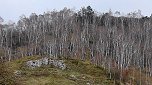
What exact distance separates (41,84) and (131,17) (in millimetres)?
87962

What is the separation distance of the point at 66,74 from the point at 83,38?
48.8m

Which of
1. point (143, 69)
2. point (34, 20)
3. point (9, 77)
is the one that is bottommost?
point (143, 69)

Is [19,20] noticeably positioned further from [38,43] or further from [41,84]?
[41,84]

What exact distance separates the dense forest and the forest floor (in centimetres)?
1865

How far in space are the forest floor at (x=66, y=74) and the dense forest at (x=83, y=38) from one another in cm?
1865

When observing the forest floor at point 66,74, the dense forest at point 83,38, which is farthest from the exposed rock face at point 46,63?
the dense forest at point 83,38

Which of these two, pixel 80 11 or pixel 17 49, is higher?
pixel 80 11

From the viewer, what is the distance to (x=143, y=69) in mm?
108000

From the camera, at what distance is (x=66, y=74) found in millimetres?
71062

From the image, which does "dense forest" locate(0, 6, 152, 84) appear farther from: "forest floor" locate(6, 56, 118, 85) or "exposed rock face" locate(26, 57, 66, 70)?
"exposed rock face" locate(26, 57, 66, 70)

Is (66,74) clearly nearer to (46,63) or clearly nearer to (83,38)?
(46,63)

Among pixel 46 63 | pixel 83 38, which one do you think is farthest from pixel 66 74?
pixel 83 38

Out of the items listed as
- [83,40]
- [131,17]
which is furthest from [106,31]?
[131,17]

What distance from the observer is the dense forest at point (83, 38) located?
355ft
